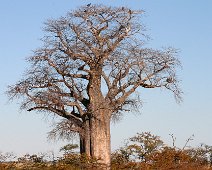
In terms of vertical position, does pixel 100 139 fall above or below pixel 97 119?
below

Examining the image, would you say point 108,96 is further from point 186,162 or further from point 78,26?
point 186,162

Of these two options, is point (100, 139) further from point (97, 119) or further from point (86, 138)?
point (97, 119)

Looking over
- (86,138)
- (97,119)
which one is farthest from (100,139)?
(97,119)

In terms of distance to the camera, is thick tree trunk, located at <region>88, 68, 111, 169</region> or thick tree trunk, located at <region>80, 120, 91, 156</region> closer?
thick tree trunk, located at <region>88, 68, 111, 169</region>

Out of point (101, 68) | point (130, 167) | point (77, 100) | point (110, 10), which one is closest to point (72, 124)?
point (77, 100)

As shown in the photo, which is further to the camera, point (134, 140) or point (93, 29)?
point (134, 140)

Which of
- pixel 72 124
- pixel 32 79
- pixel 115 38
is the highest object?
pixel 115 38

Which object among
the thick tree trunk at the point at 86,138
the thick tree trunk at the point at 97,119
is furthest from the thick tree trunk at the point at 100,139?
the thick tree trunk at the point at 86,138

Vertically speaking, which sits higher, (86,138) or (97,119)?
(97,119)

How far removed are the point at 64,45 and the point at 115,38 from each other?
198cm

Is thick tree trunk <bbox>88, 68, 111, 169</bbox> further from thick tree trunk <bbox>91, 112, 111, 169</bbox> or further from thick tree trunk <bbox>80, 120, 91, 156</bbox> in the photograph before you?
thick tree trunk <bbox>80, 120, 91, 156</bbox>

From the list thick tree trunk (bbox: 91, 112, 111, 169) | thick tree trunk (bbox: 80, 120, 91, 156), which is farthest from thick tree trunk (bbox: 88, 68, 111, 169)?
thick tree trunk (bbox: 80, 120, 91, 156)

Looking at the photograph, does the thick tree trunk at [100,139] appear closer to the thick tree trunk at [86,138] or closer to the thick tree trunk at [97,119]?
the thick tree trunk at [97,119]

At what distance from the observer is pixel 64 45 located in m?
22.0
